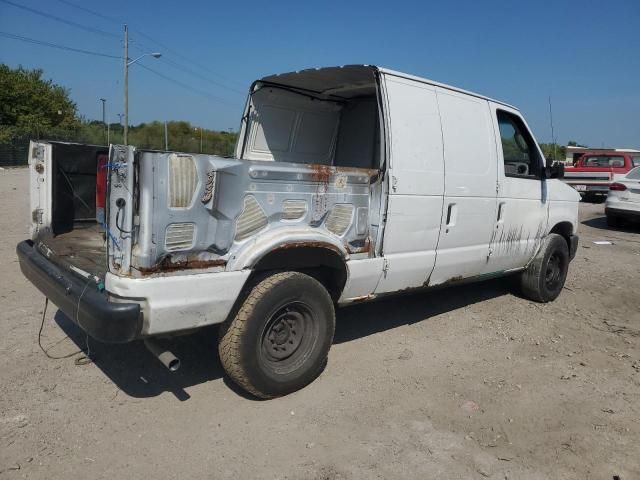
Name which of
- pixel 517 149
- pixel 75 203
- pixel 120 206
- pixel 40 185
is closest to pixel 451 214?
pixel 517 149

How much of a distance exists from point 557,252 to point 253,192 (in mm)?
4589

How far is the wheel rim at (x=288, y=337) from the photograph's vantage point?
11.6ft

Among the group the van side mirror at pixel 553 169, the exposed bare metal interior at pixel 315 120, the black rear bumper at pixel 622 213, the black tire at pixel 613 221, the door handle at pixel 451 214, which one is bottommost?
the black tire at pixel 613 221

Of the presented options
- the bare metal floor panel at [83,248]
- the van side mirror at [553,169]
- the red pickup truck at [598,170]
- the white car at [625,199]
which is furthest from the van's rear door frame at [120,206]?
the red pickup truck at [598,170]

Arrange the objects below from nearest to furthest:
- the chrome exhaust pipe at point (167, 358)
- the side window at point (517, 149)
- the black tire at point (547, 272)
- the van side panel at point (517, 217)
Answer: the chrome exhaust pipe at point (167, 358)
the van side panel at point (517, 217)
the side window at point (517, 149)
the black tire at point (547, 272)

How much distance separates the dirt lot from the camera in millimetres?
2939

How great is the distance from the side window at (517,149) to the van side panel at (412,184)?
4.18ft

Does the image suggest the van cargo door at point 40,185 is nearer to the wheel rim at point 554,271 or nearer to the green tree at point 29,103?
the wheel rim at point 554,271

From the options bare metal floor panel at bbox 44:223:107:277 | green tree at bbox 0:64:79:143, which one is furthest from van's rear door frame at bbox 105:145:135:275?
green tree at bbox 0:64:79:143

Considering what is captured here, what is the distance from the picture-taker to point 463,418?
3521 millimetres

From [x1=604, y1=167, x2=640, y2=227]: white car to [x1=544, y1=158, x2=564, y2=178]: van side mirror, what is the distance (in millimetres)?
7572

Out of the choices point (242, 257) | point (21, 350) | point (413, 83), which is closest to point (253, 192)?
point (242, 257)

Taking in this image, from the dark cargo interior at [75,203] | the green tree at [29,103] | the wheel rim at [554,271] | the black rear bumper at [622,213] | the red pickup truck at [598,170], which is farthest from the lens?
the green tree at [29,103]

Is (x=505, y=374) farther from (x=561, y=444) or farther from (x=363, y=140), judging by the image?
(x=363, y=140)
